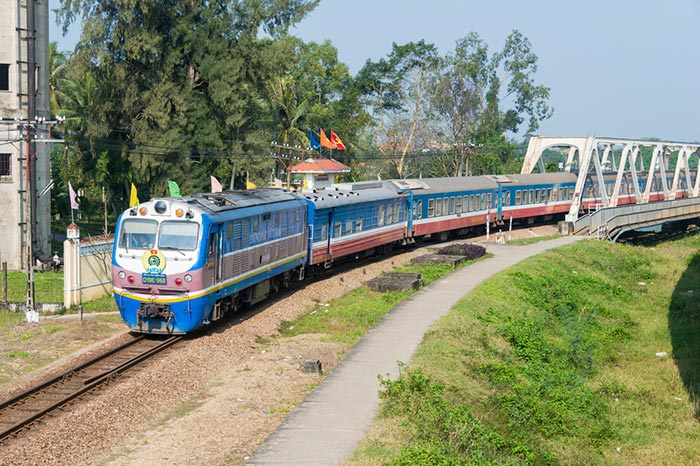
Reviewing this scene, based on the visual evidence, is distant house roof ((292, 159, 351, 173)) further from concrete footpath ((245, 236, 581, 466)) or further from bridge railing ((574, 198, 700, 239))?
concrete footpath ((245, 236, 581, 466))

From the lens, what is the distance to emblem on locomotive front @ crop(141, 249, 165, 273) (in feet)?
66.7

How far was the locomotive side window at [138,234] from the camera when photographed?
67.8 feet

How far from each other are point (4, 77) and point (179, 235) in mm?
24301

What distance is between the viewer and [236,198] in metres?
24.2

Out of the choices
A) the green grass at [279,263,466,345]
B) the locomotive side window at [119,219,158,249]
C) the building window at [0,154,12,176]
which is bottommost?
the green grass at [279,263,466,345]

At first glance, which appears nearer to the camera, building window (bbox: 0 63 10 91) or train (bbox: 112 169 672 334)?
train (bbox: 112 169 672 334)

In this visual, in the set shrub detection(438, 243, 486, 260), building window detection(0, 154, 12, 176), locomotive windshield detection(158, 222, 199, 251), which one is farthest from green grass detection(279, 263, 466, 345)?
building window detection(0, 154, 12, 176)

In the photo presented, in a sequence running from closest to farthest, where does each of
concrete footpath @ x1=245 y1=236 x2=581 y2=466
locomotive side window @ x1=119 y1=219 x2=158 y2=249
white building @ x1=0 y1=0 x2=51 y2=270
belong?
concrete footpath @ x1=245 y1=236 x2=581 y2=466 < locomotive side window @ x1=119 y1=219 x2=158 y2=249 < white building @ x1=0 y1=0 x2=51 y2=270

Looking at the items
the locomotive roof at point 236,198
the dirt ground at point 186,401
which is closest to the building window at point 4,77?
the locomotive roof at point 236,198

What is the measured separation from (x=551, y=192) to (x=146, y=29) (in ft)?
88.8

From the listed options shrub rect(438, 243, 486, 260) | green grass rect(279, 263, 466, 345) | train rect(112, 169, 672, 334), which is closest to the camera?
train rect(112, 169, 672, 334)

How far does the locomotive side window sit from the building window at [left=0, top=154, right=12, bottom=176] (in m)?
22.9

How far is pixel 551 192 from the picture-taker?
184ft

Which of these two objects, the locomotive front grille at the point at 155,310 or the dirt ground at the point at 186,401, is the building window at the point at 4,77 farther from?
the locomotive front grille at the point at 155,310
